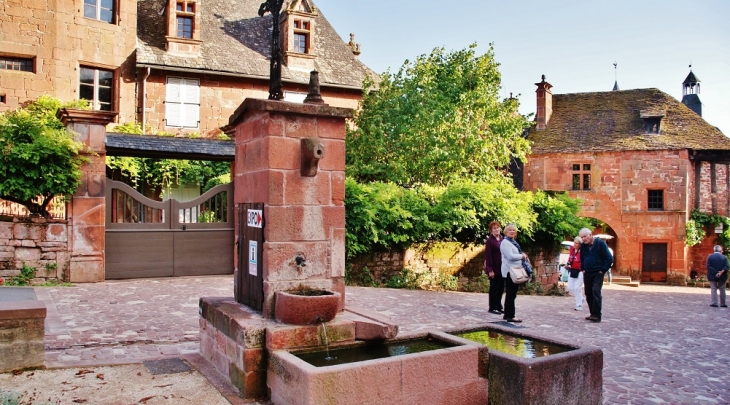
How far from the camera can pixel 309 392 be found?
414 centimetres

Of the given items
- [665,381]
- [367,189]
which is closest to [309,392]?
[665,381]

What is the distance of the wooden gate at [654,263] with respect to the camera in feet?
102

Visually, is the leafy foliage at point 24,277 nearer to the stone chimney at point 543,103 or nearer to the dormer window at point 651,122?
the stone chimney at point 543,103

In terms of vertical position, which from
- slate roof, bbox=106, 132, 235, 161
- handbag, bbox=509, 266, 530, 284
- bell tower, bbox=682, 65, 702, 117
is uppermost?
bell tower, bbox=682, 65, 702, 117

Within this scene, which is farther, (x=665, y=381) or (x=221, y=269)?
(x=221, y=269)

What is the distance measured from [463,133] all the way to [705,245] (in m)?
19.3

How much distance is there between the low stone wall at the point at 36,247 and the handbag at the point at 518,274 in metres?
8.49

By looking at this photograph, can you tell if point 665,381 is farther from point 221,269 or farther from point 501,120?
point 501,120

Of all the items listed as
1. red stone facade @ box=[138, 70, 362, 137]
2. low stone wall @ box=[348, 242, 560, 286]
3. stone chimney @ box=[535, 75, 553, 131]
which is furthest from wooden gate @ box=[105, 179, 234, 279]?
stone chimney @ box=[535, 75, 553, 131]

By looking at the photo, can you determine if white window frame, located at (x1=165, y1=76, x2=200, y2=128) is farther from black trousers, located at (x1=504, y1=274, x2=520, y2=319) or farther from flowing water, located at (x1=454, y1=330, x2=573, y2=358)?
flowing water, located at (x1=454, y1=330, x2=573, y2=358)

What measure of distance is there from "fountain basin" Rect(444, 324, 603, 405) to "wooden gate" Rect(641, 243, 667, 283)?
95.2 ft

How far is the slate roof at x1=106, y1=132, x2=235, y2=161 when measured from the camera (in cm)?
1318

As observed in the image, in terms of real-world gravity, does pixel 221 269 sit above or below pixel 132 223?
below

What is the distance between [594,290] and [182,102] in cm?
1474
